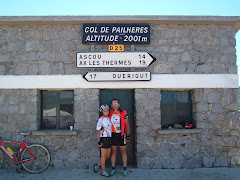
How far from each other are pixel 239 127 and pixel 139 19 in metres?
3.91

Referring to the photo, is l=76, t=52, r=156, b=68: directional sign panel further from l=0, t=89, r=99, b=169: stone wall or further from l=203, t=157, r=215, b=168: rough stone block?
l=203, t=157, r=215, b=168: rough stone block

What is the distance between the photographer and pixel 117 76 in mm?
5699

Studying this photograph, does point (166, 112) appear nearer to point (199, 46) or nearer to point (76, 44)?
point (199, 46)

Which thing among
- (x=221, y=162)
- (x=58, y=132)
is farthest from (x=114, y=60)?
(x=221, y=162)

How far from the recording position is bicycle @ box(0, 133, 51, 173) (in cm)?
530

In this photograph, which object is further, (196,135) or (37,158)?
(196,135)

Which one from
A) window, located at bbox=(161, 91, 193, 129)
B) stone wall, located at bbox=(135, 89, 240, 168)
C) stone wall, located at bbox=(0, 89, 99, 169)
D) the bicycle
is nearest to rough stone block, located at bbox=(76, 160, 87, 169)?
stone wall, located at bbox=(0, 89, 99, 169)

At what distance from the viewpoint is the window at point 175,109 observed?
5.96 m

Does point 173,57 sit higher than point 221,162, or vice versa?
point 173,57

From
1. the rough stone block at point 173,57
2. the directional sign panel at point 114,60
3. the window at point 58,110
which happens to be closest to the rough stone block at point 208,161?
the rough stone block at point 173,57

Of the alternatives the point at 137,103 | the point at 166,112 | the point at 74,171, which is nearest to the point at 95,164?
the point at 74,171

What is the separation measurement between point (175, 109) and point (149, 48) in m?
1.80

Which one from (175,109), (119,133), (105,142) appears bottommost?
(105,142)

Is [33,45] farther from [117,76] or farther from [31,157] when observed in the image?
[31,157]
